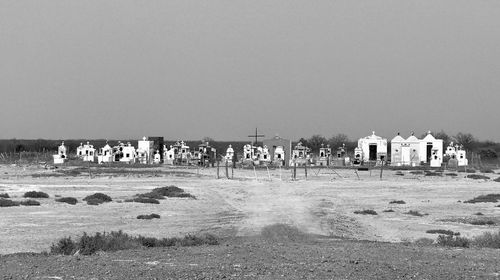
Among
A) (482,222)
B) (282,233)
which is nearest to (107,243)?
(282,233)

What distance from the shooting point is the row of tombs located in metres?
76.1

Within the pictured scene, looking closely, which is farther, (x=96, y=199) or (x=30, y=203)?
(x=96, y=199)

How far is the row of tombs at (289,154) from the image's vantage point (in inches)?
2997

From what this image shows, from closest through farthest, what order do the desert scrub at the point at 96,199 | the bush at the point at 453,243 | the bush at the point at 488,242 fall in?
the bush at the point at 453,243, the bush at the point at 488,242, the desert scrub at the point at 96,199

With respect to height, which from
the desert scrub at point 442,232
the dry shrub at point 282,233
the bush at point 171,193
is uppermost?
the bush at point 171,193

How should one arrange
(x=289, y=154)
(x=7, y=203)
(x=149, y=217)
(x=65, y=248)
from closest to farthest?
(x=65, y=248) → (x=149, y=217) → (x=7, y=203) → (x=289, y=154)

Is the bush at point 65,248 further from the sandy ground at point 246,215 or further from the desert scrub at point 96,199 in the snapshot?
the desert scrub at point 96,199

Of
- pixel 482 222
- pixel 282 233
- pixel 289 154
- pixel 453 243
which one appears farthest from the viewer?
pixel 289 154

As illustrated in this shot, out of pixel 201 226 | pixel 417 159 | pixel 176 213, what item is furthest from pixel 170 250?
pixel 417 159

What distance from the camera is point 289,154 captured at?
81.5 metres

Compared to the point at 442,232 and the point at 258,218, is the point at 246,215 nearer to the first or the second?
the point at 258,218

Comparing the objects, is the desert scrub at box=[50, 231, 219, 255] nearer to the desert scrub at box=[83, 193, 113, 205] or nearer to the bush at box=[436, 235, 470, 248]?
the bush at box=[436, 235, 470, 248]

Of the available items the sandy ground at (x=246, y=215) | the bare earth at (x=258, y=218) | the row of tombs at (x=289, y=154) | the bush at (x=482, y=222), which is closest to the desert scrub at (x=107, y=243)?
the bare earth at (x=258, y=218)

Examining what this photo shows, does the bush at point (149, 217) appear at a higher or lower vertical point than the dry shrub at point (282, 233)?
higher
